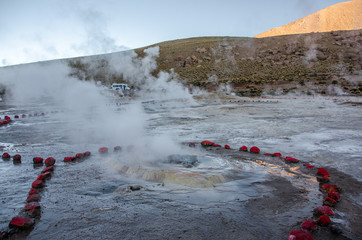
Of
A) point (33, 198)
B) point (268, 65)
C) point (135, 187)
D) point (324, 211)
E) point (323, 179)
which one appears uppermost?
point (268, 65)

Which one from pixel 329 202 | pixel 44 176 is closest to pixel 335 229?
pixel 329 202

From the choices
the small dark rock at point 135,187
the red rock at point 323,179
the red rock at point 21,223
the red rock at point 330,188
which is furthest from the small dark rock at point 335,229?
the red rock at point 21,223

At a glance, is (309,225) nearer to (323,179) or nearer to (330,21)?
(323,179)

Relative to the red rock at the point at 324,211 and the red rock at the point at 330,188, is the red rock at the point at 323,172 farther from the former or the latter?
the red rock at the point at 324,211

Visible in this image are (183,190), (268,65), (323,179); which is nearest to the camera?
(183,190)

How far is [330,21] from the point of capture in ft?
339

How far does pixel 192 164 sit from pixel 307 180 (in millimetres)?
2280

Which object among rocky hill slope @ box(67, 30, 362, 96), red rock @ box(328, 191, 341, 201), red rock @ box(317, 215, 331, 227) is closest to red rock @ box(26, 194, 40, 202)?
red rock @ box(317, 215, 331, 227)

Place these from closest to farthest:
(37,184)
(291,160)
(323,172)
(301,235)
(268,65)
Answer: (301,235), (37,184), (323,172), (291,160), (268,65)

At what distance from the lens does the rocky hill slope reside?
3409cm

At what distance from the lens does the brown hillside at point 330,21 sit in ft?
323

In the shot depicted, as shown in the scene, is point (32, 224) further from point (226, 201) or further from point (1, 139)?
point (1, 139)

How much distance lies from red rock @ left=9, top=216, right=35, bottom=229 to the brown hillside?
111 m

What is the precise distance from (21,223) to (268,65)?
50.6m
